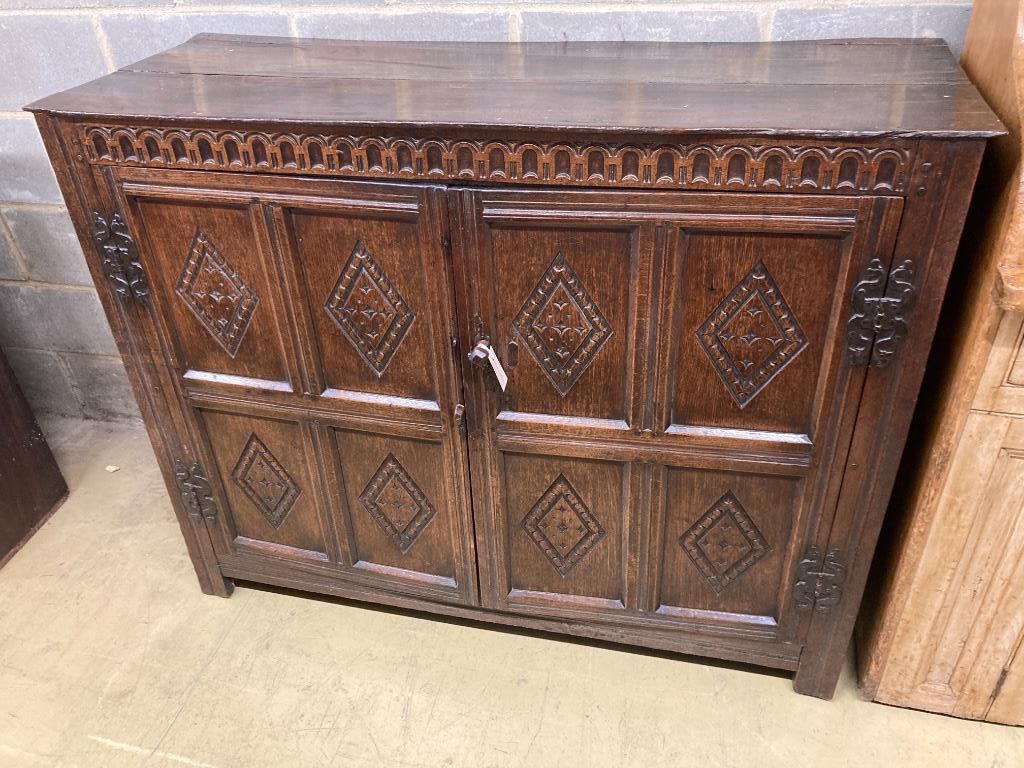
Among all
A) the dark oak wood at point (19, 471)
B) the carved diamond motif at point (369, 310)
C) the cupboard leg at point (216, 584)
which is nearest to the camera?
the carved diamond motif at point (369, 310)

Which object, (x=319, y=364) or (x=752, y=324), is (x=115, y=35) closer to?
(x=319, y=364)

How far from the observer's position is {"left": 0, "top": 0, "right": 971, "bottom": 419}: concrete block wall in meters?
1.53

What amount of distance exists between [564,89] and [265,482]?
988 millimetres

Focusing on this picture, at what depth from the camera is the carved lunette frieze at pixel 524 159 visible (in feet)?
3.59

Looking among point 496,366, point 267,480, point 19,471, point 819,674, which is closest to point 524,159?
point 496,366

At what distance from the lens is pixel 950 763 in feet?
4.95

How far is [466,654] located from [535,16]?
4.42ft

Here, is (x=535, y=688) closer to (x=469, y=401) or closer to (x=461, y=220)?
(x=469, y=401)

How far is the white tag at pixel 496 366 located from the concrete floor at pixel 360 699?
2.33 feet

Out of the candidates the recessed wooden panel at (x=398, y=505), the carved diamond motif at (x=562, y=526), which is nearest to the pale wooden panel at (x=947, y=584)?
the carved diamond motif at (x=562, y=526)

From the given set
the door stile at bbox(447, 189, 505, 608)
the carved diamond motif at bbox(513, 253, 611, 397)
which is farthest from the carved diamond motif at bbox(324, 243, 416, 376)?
the carved diamond motif at bbox(513, 253, 611, 397)

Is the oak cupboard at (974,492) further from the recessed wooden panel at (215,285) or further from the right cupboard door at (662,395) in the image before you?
the recessed wooden panel at (215,285)

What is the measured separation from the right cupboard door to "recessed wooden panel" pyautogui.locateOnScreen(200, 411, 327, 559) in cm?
38

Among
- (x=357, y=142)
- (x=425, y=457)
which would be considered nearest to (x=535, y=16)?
(x=357, y=142)
